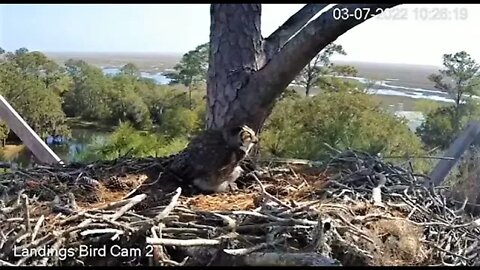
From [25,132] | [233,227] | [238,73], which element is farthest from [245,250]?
[25,132]

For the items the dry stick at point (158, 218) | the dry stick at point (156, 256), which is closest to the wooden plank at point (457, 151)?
the dry stick at point (158, 218)

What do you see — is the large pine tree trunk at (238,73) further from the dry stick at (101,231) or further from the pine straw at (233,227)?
the dry stick at (101,231)

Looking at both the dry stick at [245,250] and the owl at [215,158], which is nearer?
the dry stick at [245,250]

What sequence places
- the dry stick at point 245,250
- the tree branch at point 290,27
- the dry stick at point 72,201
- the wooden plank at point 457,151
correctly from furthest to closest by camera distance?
the wooden plank at point 457,151
the tree branch at point 290,27
the dry stick at point 72,201
the dry stick at point 245,250

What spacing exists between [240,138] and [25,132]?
0.71 meters

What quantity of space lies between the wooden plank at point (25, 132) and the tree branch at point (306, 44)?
0.71 metres

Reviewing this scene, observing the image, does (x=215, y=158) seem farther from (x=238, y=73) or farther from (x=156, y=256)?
(x=156, y=256)

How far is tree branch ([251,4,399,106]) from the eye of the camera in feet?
3.21

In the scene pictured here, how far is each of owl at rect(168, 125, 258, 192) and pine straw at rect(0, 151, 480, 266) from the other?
60 millimetres

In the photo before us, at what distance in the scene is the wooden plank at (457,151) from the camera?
1.42m

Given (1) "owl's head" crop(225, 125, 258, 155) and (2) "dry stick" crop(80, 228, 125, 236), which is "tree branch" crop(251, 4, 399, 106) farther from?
(2) "dry stick" crop(80, 228, 125, 236)

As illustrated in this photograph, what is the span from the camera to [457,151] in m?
1.43

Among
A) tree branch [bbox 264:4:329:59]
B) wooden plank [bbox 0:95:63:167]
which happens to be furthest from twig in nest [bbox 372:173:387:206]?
wooden plank [bbox 0:95:63:167]

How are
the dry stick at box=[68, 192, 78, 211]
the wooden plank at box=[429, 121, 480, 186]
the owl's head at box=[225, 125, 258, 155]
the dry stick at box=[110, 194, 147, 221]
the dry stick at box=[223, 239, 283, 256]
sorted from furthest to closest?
the wooden plank at box=[429, 121, 480, 186] < the owl's head at box=[225, 125, 258, 155] < the dry stick at box=[68, 192, 78, 211] < the dry stick at box=[110, 194, 147, 221] < the dry stick at box=[223, 239, 283, 256]
